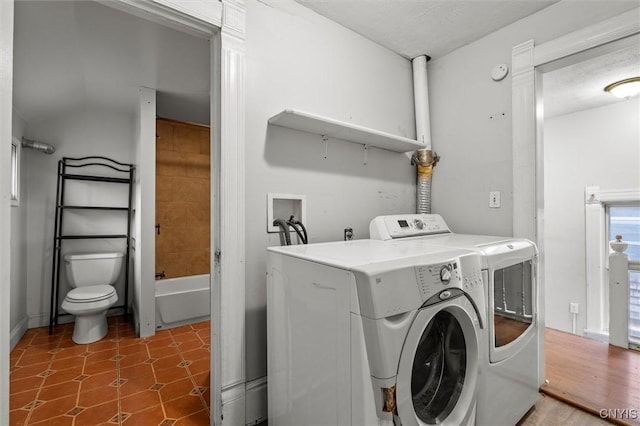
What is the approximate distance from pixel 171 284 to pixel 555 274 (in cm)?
420

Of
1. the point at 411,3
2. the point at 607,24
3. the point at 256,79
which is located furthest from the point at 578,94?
the point at 256,79

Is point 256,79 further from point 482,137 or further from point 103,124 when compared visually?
point 103,124

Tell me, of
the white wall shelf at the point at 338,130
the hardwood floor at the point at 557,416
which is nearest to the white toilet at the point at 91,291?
the white wall shelf at the point at 338,130

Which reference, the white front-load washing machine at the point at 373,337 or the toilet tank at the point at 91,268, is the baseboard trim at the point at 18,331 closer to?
the toilet tank at the point at 91,268

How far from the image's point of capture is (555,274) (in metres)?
3.34

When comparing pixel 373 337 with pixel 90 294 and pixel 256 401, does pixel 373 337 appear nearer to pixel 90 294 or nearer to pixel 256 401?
pixel 256 401

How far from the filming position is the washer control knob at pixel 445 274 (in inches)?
42.5

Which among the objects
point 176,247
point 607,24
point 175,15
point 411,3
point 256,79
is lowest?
point 176,247

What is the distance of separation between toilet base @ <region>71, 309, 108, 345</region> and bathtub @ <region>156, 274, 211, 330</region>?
45 cm

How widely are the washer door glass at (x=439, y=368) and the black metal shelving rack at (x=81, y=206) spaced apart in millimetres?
3182

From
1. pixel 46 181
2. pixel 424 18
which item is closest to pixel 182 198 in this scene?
pixel 46 181

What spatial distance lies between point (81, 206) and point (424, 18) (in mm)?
3510

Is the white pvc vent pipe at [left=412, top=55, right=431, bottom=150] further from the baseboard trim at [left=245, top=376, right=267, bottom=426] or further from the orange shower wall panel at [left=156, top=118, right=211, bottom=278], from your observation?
the orange shower wall panel at [left=156, top=118, right=211, bottom=278]

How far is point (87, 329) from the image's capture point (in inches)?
99.3
